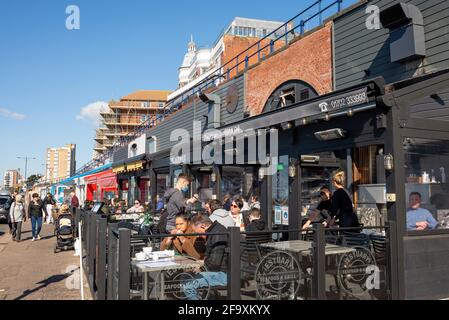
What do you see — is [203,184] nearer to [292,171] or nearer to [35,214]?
[35,214]

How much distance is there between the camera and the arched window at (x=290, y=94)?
477 inches

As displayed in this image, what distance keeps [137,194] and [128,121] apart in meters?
71.5

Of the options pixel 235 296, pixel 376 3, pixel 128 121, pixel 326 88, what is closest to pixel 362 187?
pixel 326 88

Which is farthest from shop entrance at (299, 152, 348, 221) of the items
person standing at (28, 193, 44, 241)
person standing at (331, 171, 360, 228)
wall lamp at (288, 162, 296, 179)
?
person standing at (28, 193, 44, 241)

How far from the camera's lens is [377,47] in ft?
31.6

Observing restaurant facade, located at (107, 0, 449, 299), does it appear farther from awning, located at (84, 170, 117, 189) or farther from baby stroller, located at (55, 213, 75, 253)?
awning, located at (84, 170, 117, 189)

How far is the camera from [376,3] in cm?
979

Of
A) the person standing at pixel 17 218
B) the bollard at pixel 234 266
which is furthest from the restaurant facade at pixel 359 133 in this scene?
the person standing at pixel 17 218

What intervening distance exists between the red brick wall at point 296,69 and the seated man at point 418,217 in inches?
221

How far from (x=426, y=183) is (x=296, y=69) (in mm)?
7063

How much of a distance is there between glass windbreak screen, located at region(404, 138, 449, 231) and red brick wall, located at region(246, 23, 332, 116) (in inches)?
201

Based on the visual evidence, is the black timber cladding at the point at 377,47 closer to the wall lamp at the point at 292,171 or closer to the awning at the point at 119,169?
the wall lamp at the point at 292,171

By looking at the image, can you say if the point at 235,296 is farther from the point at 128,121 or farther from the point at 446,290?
the point at 128,121

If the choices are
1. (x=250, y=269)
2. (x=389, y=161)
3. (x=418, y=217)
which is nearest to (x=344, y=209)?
(x=418, y=217)
